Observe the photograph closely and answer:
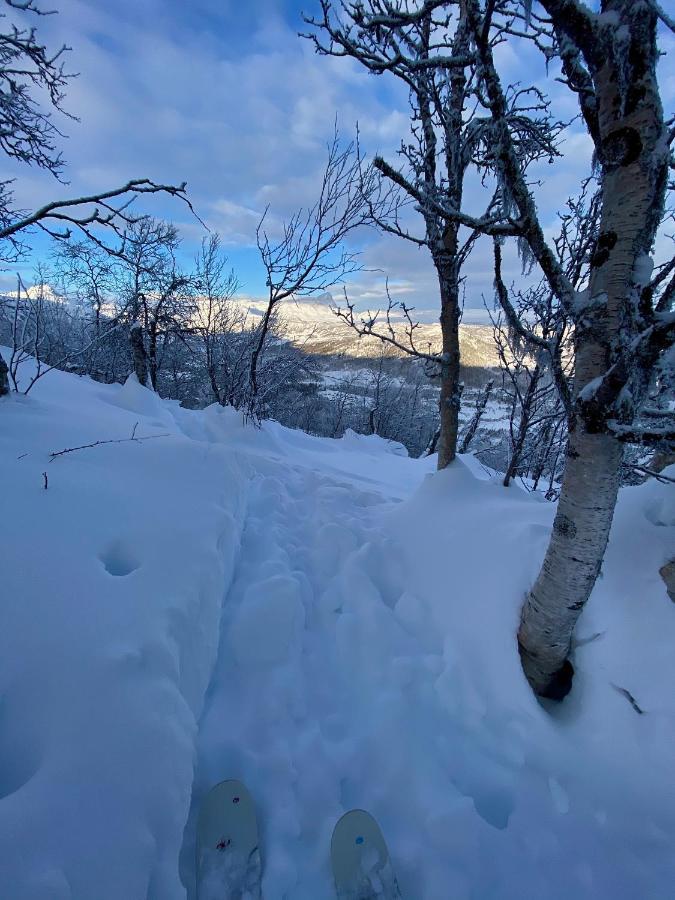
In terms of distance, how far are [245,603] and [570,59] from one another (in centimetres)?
320

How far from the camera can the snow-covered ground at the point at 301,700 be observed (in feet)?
3.99

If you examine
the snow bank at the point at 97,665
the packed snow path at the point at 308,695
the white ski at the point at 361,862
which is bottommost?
the white ski at the point at 361,862

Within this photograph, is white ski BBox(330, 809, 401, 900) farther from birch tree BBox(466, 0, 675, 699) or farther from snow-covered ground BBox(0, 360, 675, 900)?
birch tree BBox(466, 0, 675, 699)

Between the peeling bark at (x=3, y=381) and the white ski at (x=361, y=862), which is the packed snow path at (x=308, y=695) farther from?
the peeling bark at (x=3, y=381)

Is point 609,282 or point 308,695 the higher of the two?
point 609,282

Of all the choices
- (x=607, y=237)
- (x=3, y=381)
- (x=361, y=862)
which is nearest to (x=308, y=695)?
(x=361, y=862)

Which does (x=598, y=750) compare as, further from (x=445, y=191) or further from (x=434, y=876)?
(x=445, y=191)

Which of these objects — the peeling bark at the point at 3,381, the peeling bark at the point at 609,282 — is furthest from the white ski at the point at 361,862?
the peeling bark at the point at 3,381

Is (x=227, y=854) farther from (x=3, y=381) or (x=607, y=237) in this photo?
(x=3, y=381)

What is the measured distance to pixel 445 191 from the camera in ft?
10.6

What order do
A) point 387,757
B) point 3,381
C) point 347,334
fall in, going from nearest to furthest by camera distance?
point 387,757, point 3,381, point 347,334

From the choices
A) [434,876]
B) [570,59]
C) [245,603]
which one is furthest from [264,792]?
[570,59]

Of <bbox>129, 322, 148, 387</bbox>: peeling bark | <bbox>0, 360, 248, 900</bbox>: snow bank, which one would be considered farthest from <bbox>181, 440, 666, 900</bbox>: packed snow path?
<bbox>129, 322, 148, 387</bbox>: peeling bark

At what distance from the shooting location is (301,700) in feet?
6.59
